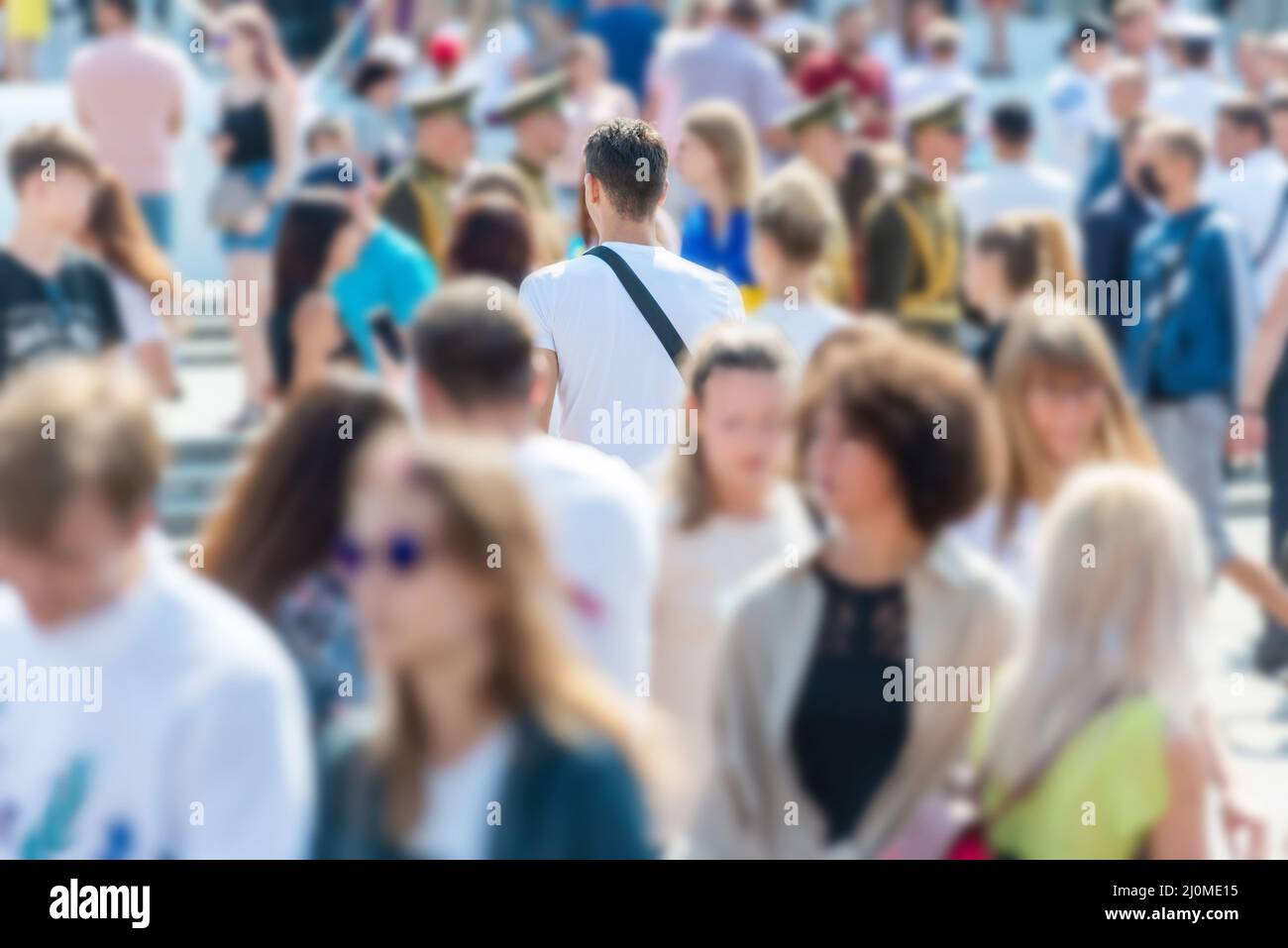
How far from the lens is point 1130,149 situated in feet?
33.5

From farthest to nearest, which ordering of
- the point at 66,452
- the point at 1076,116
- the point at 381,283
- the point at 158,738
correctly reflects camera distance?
1. the point at 1076,116
2. the point at 381,283
3. the point at 66,452
4. the point at 158,738

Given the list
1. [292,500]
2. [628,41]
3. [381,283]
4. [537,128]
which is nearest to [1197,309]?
[381,283]

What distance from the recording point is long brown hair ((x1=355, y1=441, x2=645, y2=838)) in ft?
9.43

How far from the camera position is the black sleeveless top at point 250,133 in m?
10.6

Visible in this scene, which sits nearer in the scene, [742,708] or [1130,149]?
[742,708]

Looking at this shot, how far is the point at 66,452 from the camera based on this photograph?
10.5 ft

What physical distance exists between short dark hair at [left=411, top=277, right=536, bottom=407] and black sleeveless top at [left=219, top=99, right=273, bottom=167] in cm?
660

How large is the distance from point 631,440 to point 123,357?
6.34ft

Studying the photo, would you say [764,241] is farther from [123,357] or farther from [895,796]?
[895,796]

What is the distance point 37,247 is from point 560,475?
3.17 m

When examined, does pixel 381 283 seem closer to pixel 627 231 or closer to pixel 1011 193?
pixel 627 231

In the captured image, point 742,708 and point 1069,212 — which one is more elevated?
point 1069,212

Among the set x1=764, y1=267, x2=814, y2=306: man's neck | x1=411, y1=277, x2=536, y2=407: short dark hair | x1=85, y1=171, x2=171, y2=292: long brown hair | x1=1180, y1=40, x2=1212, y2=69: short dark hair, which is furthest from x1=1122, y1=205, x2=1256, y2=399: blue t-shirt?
x1=1180, y1=40, x2=1212, y2=69: short dark hair
